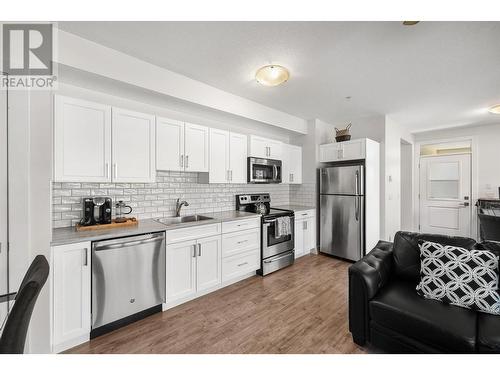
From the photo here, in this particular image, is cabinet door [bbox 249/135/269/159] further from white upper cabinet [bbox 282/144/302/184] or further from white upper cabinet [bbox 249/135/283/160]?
white upper cabinet [bbox 282/144/302/184]

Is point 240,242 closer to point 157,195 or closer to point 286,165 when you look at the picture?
point 157,195

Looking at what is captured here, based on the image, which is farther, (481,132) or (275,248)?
(481,132)

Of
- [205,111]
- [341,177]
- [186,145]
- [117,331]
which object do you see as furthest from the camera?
[341,177]

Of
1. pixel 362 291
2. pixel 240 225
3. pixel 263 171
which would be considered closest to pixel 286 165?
pixel 263 171

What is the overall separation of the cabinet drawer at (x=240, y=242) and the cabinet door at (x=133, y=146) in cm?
118

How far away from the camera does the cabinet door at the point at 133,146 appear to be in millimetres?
2293

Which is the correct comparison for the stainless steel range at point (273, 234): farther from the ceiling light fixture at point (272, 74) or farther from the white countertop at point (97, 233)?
the ceiling light fixture at point (272, 74)

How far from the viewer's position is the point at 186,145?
2852 mm

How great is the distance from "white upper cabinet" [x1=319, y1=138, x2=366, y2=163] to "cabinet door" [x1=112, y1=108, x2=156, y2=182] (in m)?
3.07

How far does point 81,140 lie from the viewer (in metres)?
2.09

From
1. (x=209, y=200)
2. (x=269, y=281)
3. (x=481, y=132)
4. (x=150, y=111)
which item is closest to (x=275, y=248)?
(x=269, y=281)

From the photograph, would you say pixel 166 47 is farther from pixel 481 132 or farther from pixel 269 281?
pixel 481 132
